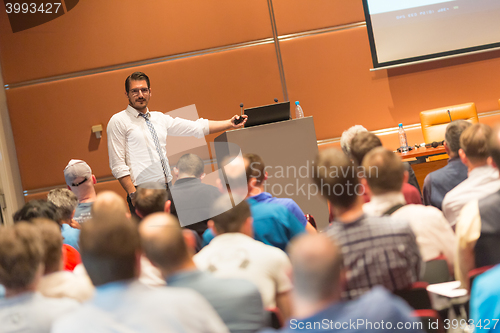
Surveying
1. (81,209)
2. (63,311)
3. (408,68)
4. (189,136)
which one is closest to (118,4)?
(189,136)

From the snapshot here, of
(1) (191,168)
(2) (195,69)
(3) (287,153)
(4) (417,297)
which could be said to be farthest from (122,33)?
(4) (417,297)

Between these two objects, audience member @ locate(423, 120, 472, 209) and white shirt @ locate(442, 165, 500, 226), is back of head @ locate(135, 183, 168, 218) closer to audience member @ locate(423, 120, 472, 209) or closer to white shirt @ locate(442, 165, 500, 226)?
white shirt @ locate(442, 165, 500, 226)

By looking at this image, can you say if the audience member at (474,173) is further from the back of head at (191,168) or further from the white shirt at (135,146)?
the white shirt at (135,146)

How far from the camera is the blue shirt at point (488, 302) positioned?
1.03 m

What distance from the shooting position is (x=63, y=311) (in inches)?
50.4

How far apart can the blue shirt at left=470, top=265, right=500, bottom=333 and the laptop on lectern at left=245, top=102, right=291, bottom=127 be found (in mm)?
2066

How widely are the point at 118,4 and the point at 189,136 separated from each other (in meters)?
1.65

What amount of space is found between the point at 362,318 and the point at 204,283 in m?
0.54

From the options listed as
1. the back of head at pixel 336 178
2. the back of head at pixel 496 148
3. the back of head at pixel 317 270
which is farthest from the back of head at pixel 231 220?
the back of head at pixel 496 148

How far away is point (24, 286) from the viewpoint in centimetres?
129

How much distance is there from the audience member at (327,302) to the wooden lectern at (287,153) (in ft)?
6.28

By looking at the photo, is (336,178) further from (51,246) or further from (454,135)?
(454,135)

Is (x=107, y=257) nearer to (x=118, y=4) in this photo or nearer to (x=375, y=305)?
(x=375, y=305)

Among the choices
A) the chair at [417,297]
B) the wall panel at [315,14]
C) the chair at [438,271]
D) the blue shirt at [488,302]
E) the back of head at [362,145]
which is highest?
the wall panel at [315,14]
